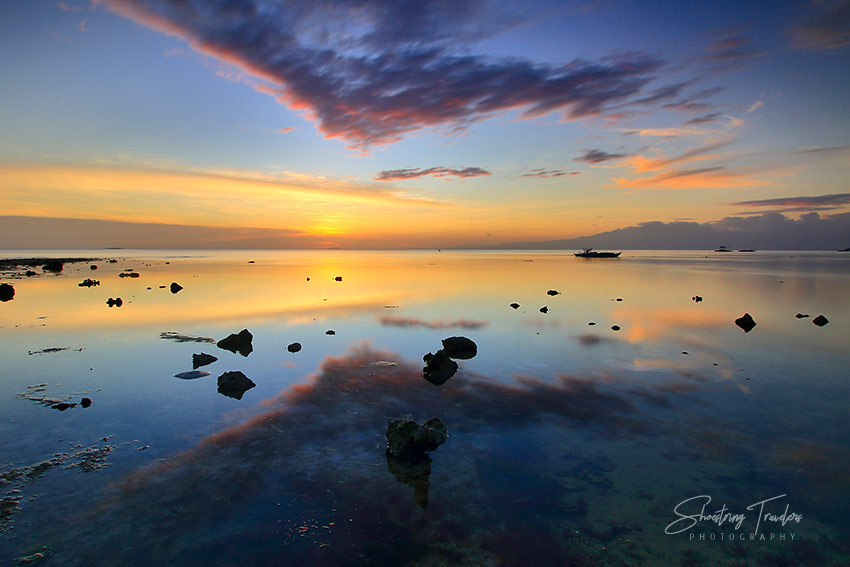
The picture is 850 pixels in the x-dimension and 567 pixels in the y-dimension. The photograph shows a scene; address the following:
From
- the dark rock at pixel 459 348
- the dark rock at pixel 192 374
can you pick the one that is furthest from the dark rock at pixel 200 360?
the dark rock at pixel 459 348

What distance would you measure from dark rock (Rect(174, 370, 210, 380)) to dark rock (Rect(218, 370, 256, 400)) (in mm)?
2569

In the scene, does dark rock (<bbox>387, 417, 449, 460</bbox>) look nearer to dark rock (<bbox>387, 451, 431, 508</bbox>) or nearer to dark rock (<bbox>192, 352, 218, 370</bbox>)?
dark rock (<bbox>387, 451, 431, 508</bbox>)

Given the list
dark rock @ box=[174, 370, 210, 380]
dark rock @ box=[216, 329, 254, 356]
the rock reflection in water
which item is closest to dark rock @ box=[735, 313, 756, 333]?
the rock reflection in water

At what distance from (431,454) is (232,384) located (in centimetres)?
935

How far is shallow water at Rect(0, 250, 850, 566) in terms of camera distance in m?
8.25

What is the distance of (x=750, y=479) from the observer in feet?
34.5

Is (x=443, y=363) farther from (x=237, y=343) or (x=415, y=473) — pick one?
(x=237, y=343)

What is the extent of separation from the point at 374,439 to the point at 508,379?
804cm

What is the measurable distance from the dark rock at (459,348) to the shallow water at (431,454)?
51cm

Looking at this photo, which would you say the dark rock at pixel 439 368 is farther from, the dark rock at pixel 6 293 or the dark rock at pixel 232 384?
the dark rock at pixel 6 293

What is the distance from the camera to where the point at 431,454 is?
463 inches

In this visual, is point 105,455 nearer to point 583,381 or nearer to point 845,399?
point 583,381

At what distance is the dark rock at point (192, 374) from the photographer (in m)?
18.5

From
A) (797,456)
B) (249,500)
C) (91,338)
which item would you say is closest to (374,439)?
(249,500)
